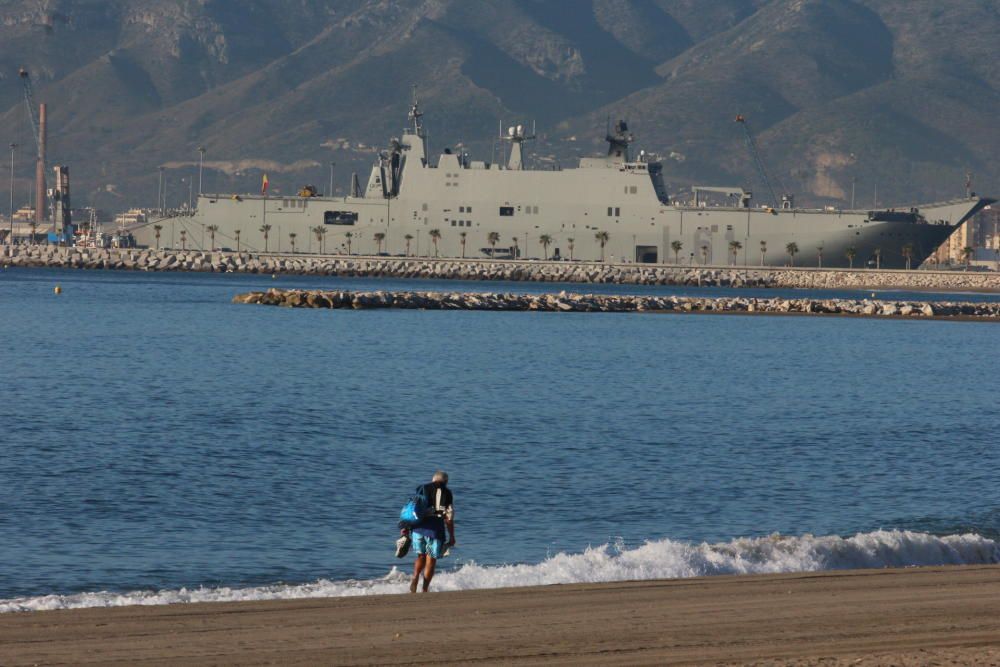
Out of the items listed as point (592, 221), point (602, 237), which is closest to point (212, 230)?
point (592, 221)

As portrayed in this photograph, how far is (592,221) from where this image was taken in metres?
98.8

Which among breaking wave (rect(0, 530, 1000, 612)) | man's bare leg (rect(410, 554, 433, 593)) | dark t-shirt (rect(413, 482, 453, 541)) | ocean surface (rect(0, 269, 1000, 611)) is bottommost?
ocean surface (rect(0, 269, 1000, 611))

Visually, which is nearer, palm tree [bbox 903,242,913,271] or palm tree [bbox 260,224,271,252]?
palm tree [bbox 903,242,913,271]

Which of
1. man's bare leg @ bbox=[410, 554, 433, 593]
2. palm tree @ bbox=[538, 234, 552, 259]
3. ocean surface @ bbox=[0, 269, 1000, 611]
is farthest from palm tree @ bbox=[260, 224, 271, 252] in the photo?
man's bare leg @ bbox=[410, 554, 433, 593]

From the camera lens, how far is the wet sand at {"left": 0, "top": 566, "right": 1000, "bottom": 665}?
Answer: 9312 millimetres

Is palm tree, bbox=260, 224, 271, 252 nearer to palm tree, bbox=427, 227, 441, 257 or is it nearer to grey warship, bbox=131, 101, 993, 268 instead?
grey warship, bbox=131, 101, 993, 268

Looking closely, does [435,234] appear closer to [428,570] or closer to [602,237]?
[602,237]

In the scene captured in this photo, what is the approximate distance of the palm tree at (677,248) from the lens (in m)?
97.4

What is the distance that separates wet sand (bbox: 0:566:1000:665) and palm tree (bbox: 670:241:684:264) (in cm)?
8592

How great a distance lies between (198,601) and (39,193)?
190254 mm

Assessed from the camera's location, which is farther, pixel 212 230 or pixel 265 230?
pixel 212 230

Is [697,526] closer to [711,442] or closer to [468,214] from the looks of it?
[711,442]

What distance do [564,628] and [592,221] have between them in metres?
89.2

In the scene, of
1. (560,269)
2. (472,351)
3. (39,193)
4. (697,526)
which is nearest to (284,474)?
(697,526)
